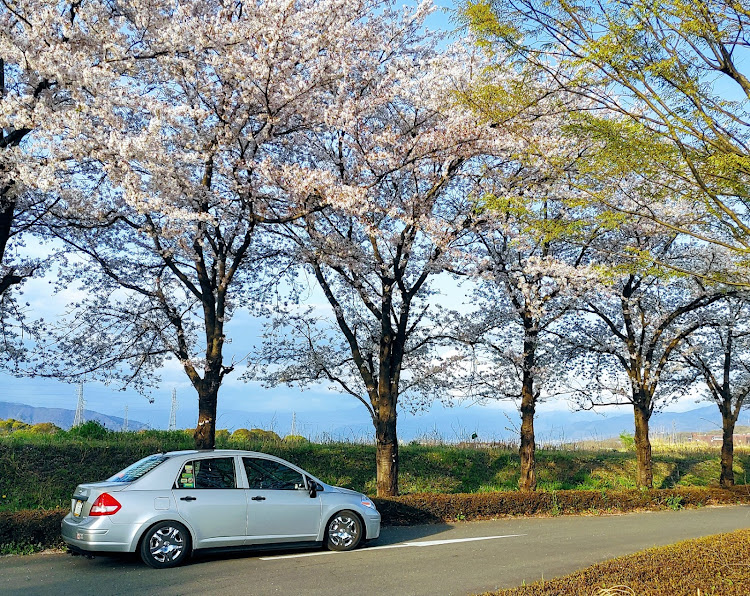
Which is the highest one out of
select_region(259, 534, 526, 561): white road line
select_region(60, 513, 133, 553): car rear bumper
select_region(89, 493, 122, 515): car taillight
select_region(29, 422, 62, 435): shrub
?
select_region(29, 422, 62, 435): shrub

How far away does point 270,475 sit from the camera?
11.0 metres

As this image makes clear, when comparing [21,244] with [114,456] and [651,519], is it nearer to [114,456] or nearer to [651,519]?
[114,456]

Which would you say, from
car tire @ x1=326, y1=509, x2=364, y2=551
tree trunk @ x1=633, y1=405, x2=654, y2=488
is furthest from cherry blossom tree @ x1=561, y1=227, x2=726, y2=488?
car tire @ x1=326, y1=509, x2=364, y2=551

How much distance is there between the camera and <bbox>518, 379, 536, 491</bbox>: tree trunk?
67.8 feet

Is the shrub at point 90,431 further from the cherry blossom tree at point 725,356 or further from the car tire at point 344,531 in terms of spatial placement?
the cherry blossom tree at point 725,356

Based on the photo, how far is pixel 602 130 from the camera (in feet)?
32.0

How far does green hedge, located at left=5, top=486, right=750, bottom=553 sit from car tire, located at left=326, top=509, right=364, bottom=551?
3.24 metres

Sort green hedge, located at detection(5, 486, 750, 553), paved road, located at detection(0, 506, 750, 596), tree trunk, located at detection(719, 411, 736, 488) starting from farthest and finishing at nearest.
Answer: tree trunk, located at detection(719, 411, 736, 488) → green hedge, located at detection(5, 486, 750, 553) → paved road, located at detection(0, 506, 750, 596)

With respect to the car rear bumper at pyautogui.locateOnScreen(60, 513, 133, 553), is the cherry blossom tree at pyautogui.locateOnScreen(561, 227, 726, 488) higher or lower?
higher

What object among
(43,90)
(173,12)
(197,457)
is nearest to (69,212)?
(43,90)

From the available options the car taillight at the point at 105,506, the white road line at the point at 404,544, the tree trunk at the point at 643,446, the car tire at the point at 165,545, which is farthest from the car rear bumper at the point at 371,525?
the tree trunk at the point at 643,446

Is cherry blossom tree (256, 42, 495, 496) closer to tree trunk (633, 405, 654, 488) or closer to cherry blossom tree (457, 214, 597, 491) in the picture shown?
cherry blossom tree (457, 214, 597, 491)

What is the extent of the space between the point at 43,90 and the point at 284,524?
944cm

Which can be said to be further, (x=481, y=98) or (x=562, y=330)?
(x=562, y=330)
